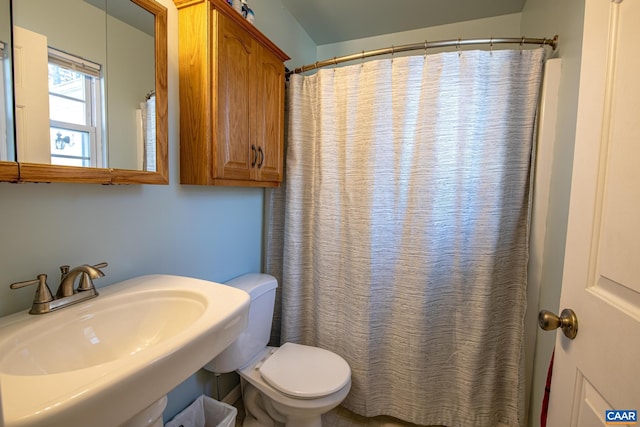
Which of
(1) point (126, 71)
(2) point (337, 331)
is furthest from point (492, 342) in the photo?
(1) point (126, 71)

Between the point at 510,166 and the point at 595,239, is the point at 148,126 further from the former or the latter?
the point at 510,166

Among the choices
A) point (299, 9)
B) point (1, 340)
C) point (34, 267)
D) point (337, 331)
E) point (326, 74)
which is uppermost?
point (299, 9)

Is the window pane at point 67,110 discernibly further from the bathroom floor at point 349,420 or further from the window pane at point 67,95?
the bathroom floor at point 349,420

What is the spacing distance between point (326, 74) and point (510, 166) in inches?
43.0

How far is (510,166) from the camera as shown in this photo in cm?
134

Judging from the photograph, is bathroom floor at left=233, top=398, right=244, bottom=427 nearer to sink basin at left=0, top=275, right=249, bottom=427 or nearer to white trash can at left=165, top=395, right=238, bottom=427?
white trash can at left=165, top=395, right=238, bottom=427

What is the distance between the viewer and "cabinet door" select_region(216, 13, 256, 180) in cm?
115

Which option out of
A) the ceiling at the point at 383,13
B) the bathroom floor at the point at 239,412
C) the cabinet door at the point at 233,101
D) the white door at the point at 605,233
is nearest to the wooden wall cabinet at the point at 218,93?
the cabinet door at the point at 233,101

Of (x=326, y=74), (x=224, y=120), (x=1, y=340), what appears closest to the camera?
(x=1, y=340)

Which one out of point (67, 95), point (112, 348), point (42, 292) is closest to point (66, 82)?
point (67, 95)

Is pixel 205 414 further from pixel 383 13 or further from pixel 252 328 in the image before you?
pixel 383 13

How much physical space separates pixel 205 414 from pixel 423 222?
142 cm

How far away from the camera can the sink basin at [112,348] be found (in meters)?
0.46

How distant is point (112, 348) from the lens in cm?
82
